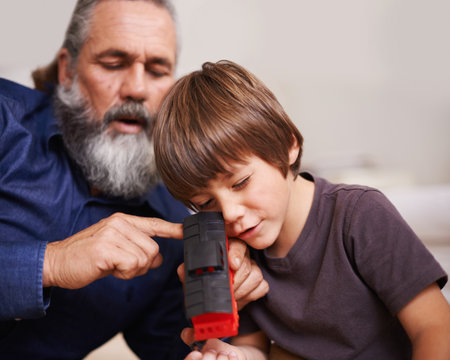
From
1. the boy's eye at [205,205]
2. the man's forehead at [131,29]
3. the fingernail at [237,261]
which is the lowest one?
the fingernail at [237,261]

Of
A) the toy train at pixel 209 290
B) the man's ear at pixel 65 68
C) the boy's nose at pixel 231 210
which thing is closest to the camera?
the toy train at pixel 209 290

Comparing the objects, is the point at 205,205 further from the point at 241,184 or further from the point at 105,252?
the point at 105,252

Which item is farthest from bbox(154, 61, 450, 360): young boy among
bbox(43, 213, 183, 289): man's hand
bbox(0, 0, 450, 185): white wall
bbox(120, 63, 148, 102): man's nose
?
bbox(0, 0, 450, 185): white wall

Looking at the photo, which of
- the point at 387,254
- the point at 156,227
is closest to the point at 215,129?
the point at 156,227

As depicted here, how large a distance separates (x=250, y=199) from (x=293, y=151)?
0.16m

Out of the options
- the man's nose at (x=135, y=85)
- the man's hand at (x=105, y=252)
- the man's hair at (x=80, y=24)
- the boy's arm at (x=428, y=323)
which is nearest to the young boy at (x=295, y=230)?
the boy's arm at (x=428, y=323)

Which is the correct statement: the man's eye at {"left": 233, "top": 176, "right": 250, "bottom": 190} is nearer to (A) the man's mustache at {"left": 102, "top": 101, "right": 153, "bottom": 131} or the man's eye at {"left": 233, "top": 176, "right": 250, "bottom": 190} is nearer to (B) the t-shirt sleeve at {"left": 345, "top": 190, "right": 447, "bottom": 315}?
(B) the t-shirt sleeve at {"left": 345, "top": 190, "right": 447, "bottom": 315}

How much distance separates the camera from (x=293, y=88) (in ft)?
Result: 8.39

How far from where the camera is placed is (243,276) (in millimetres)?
791

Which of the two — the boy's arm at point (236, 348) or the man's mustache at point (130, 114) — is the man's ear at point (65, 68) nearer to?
the man's mustache at point (130, 114)

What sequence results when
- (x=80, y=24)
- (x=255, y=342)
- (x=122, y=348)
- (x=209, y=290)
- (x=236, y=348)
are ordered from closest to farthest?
(x=209, y=290) → (x=236, y=348) → (x=255, y=342) → (x=80, y=24) → (x=122, y=348)

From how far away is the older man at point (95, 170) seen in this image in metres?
0.99

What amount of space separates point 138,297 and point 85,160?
1.26 ft

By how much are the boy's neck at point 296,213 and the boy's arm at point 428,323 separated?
245mm
